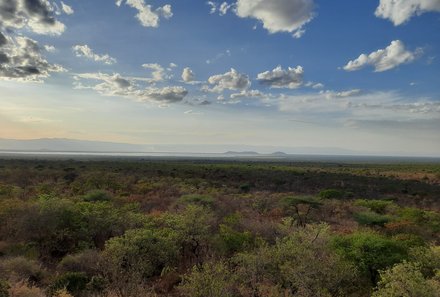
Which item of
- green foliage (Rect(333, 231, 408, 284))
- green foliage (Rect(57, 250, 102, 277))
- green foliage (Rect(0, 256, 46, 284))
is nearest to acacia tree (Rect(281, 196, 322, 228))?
green foliage (Rect(333, 231, 408, 284))

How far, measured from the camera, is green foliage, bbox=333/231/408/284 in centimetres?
1592

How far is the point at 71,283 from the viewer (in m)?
14.9

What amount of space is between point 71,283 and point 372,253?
13397 millimetres

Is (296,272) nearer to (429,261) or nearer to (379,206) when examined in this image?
(429,261)

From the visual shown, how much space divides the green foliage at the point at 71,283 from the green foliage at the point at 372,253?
37.9 ft

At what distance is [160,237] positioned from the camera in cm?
1647

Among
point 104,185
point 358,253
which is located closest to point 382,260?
point 358,253

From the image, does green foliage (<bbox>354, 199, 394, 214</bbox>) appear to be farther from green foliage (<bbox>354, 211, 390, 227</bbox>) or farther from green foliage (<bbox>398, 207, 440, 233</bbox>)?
green foliage (<bbox>354, 211, 390, 227</bbox>)

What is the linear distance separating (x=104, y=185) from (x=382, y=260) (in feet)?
121

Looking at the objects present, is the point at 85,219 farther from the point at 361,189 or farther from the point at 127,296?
the point at 361,189

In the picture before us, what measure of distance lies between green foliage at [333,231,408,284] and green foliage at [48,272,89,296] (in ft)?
37.9

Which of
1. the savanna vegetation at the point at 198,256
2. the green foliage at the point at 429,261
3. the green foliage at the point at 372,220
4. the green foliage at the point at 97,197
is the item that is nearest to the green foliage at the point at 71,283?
the savanna vegetation at the point at 198,256

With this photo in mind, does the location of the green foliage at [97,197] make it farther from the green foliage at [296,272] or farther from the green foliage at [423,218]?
the green foliage at [423,218]

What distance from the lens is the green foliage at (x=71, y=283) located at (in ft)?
47.1
